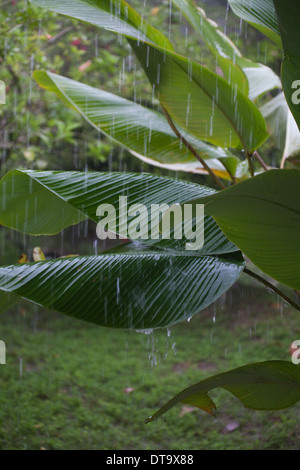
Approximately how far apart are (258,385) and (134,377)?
2.64 meters

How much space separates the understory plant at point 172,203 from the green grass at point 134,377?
186 cm

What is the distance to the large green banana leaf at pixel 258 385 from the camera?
0.71 meters

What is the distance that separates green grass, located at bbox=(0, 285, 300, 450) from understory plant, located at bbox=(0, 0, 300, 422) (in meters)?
1.86

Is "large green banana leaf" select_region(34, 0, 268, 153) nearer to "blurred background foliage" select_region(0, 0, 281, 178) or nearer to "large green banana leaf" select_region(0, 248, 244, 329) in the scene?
"large green banana leaf" select_region(0, 248, 244, 329)

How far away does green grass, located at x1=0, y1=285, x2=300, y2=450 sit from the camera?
2.58 m

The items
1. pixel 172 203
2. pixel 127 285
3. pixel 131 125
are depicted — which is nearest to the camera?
pixel 127 285

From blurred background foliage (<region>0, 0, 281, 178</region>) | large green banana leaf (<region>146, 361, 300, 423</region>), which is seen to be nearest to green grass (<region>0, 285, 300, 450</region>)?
blurred background foliage (<region>0, 0, 281, 178</region>)

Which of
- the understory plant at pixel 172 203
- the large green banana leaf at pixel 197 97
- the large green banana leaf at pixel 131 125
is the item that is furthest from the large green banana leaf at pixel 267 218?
the large green banana leaf at pixel 131 125

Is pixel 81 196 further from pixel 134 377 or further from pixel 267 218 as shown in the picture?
pixel 134 377

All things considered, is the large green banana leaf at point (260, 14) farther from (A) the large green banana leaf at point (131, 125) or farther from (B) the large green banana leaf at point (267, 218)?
(B) the large green banana leaf at point (267, 218)

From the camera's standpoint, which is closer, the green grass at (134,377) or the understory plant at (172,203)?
the understory plant at (172,203)

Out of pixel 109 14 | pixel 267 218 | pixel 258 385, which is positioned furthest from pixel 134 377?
pixel 267 218

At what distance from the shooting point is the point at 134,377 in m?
3.31

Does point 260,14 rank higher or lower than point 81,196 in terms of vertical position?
higher
